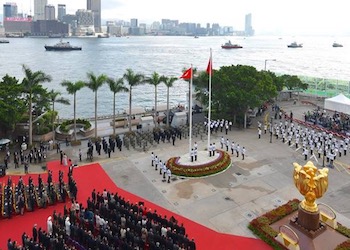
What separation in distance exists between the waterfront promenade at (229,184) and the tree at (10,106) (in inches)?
184

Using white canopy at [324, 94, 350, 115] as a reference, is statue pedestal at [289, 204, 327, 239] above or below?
below

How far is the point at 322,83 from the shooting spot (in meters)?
57.8

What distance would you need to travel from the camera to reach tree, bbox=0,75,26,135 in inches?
1193

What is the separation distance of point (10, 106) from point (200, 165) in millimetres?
17807

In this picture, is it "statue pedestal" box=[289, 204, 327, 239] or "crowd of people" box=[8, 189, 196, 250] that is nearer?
"crowd of people" box=[8, 189, 196, 250]

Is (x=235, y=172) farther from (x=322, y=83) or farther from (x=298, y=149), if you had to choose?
(x=322, y=83)

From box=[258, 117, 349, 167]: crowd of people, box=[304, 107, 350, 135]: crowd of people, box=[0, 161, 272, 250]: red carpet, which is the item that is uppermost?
box=[304, 107, 350, 135]: crowd of people

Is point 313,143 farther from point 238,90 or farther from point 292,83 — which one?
point 292,83

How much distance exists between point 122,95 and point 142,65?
1898 inches

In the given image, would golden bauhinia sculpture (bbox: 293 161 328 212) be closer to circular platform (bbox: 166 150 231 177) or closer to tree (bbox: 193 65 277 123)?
circular platform (bbox: 166 150 231 177)

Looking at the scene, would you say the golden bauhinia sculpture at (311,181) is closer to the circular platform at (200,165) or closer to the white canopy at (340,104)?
the circular platform at (200,165)

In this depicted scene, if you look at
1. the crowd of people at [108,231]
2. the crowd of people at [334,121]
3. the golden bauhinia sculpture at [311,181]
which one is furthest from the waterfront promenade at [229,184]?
the crowd of people at [334,121]

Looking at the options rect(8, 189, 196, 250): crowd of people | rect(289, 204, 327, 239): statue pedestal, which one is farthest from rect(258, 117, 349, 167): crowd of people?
rect(8, 189, 196, 250): crowd of people

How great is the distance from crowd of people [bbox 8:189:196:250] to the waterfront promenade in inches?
121
